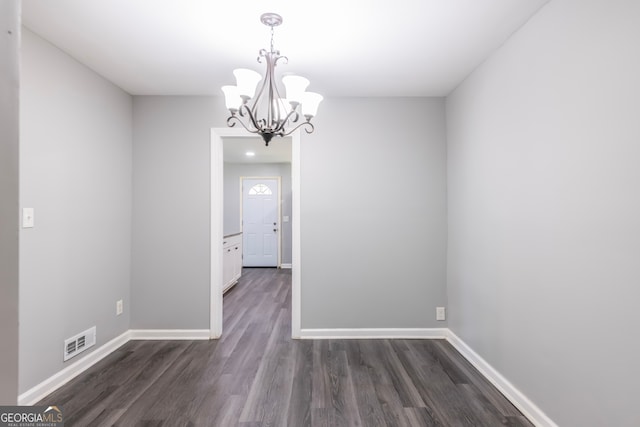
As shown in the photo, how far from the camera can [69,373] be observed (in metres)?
2.36

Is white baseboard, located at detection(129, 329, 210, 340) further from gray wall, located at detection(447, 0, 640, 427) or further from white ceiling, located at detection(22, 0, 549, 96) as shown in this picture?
gray wall, located at detection(447, 0, 640, 427)

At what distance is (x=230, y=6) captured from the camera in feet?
5.96

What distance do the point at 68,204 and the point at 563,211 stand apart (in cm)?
325

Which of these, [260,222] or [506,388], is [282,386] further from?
[260,222]

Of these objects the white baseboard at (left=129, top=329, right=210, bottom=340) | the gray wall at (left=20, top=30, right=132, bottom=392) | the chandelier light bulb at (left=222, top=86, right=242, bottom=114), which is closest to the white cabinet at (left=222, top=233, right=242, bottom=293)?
the white baseboard at (left=129, top=329, right=210, bottom=340)

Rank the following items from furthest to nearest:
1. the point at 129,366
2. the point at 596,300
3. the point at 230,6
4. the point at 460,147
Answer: the point at 460,147 < the point at 129,366 < the point at 230,6 < the point at 596,300

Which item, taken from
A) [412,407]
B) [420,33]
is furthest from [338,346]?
[420,33]

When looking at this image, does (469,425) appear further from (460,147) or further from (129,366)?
(129,366)

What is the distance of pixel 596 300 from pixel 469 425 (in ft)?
3.29

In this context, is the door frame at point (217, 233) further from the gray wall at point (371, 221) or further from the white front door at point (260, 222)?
the white front door at point (260, 222)

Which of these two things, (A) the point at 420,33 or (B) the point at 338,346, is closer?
(A) the point at 420,33

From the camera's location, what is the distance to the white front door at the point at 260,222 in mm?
7367

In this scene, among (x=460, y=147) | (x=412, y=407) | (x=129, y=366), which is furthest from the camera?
(x=460, y=147)

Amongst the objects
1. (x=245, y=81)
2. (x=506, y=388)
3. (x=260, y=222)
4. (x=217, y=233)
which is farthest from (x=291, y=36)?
(x=260, y=222)
